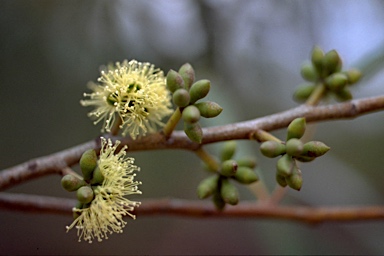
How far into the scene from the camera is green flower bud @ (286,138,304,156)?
91 centimetres

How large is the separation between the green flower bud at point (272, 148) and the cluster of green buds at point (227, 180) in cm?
11

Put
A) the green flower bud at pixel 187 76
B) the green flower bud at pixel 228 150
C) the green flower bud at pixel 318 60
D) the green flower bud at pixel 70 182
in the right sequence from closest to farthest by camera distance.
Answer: the green flower bud at pixel 70 182 < the green flower bud at pixel 187 76 < the green flower bud at pixel 228 150 < the green flower bud at pixel 318 60

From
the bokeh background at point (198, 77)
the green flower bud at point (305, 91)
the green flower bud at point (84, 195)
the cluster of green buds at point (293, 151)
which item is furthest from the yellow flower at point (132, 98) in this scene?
the bokeh background at point (198, 77)

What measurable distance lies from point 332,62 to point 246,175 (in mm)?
412

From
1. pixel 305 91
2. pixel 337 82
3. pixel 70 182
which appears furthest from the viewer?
pixel 305 91

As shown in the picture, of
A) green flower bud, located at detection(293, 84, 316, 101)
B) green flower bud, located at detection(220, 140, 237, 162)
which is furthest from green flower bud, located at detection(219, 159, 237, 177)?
green flower bud, located at detection(293, 84, 316, 101)

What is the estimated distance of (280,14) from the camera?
2.19 metres

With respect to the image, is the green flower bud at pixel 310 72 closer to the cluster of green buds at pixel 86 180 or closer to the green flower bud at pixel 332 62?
the green flower bud at pixel 332 62

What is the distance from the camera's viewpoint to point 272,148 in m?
0.93

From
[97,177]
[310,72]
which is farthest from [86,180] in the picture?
[310,72]

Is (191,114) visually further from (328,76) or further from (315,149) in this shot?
(328,76)

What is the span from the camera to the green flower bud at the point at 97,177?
94 cm

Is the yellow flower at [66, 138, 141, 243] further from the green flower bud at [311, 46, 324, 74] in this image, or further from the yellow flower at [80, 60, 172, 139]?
the green flower bud at [311, 46, 324, 74]

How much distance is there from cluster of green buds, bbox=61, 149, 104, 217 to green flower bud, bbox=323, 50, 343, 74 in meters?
0.66
